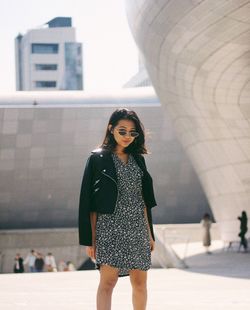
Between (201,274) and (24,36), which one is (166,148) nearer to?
(201,274)

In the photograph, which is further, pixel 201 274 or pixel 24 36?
pixel 24 36

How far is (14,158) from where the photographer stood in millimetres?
38562

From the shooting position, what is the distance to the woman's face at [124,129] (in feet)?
22.2

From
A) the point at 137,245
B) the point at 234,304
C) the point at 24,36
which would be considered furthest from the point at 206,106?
the point at 24,36

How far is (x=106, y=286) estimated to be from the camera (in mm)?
6508

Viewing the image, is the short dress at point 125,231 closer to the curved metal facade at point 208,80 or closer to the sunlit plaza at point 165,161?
the sunlit plaza at point 165,161

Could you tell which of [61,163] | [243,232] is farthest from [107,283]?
[61,163]

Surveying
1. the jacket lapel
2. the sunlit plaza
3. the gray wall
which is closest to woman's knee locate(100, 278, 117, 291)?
the jacket lapel

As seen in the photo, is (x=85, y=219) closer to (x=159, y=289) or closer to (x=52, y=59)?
(x=159, y=289)

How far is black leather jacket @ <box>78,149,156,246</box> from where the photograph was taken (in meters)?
6.54

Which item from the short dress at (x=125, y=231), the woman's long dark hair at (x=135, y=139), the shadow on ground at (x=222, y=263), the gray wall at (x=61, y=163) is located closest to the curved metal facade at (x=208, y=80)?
the shadow on ground at (x=222, y=263)

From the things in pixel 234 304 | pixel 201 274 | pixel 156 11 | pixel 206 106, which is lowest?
pixel 234 304

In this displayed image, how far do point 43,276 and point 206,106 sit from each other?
725 centimetres

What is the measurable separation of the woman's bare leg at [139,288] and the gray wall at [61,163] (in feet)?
103
